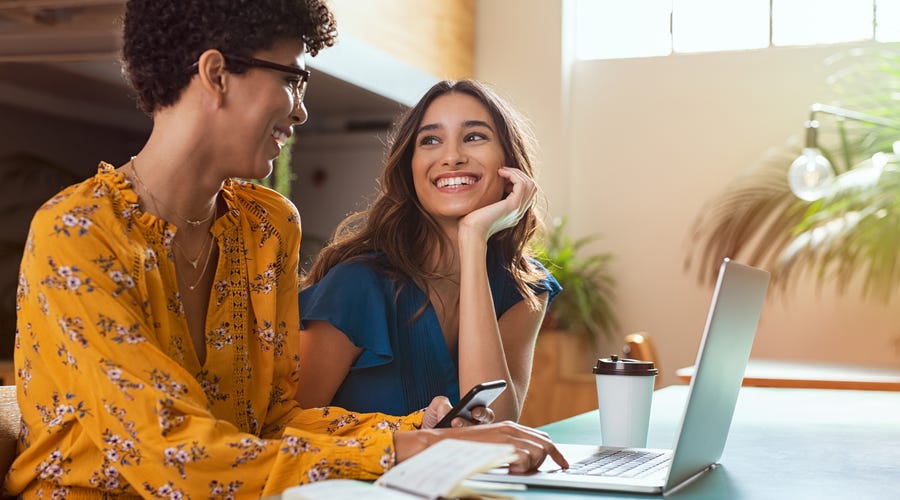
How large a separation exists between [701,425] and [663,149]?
250 inches

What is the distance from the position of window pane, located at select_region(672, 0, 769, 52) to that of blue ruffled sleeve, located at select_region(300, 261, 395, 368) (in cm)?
593

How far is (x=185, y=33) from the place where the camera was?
1553 mm

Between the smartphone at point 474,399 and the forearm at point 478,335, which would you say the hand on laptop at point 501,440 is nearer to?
the smartphone at point 474,399

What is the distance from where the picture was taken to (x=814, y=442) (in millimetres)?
1817

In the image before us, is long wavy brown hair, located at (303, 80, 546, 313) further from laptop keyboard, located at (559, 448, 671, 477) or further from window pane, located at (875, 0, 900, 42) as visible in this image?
window pane, located at (875, 0, 900, 42)

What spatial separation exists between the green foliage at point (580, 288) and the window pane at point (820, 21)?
6.53 ft

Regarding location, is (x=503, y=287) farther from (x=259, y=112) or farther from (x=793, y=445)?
(x=259, y=112)

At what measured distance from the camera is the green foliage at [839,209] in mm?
5348

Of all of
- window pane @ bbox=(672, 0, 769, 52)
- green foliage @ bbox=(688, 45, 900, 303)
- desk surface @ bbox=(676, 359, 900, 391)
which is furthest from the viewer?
window pane @ bbox=(672, 0, 769, 52)

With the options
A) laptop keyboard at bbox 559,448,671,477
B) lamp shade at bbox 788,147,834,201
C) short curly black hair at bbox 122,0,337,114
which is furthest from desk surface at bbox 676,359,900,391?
short curly black hair at bbox 122,0,337,114

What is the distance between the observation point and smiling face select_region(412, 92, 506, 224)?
224 centimetres

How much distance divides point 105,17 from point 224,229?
3.04 m

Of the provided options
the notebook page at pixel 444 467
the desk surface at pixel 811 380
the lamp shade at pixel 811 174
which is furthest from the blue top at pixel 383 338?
the lamp shade at pixel 811 174

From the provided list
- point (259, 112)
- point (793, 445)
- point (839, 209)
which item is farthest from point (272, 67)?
point (839, 209)
